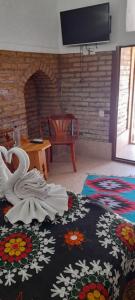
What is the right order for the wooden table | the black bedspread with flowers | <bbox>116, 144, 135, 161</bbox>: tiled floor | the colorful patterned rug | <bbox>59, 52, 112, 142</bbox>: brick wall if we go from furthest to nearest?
<bbox>116, 144, 135, 161</bbox>: tiled floor → <bbox>59, 52, 112, 142</bbox>: brick wall → the wooden table → the colorful patterned rug → the black bedspread with flowers

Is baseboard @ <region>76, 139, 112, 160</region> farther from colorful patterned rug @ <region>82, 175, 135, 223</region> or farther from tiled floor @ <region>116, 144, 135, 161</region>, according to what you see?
colorful patterned rug @ <region>82, 175, 135, 223</region>

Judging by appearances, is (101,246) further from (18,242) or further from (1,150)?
(1,150)

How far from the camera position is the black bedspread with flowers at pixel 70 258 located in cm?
90

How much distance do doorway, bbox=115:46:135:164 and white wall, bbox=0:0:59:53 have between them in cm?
123

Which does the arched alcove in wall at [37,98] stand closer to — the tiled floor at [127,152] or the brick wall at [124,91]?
the brick wall at [124,91]

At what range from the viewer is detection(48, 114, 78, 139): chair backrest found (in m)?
3.76

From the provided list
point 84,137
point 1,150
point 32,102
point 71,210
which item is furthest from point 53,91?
point 71,210

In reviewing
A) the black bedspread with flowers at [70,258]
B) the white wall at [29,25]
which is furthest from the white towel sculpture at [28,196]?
the white wall at [29,25]

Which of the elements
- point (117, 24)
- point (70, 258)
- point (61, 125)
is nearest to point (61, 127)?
point (61, 125)

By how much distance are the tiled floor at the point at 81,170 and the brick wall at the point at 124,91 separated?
2.72ft

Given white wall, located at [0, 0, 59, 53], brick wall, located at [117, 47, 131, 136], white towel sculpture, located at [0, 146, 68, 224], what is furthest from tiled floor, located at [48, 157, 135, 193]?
white wall, located at [0, 0, 59, 53]

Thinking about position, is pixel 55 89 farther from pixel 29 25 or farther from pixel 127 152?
pixel 127 152

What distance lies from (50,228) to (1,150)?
2.20ft

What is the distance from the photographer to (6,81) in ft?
10.2
